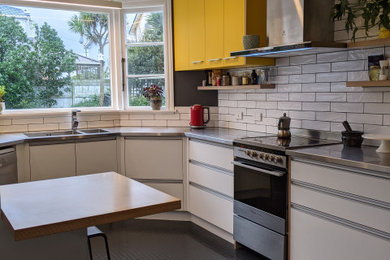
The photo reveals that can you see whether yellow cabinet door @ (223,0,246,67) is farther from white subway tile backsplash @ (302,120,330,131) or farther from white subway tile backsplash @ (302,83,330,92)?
white subway tile backsplash @ (302,120,330,131)

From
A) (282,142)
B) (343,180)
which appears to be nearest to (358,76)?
(282,142)

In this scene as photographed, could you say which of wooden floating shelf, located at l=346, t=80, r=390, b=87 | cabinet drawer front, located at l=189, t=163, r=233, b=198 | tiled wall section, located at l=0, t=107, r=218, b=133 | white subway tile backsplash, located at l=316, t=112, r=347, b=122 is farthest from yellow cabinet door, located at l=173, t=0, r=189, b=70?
wooden floating shelf, located at l=346, t=80, r=390, b=87

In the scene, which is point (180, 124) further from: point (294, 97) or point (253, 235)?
point (253, 235)

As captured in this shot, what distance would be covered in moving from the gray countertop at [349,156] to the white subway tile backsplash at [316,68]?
26.8 inches

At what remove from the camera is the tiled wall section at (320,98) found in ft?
Answer: 9.74

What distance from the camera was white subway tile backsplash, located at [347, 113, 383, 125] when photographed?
2926 mm

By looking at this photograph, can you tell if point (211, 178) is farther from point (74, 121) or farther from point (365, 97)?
point (74, 121)

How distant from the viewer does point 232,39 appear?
3.76 metres

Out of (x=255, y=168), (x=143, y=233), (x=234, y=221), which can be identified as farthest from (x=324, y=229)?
(x=143, y=233)

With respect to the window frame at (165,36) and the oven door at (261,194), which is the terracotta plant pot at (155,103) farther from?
the oven door at (261,194)

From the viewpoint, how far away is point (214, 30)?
3.99 m

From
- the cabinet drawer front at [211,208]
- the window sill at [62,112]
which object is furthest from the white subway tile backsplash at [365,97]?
the window sill at [62,112]

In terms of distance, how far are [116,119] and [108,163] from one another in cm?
81

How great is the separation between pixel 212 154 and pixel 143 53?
1.83m
